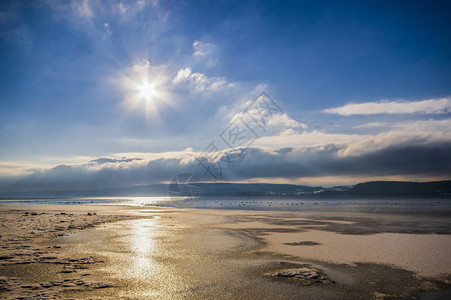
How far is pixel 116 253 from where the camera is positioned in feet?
41.8

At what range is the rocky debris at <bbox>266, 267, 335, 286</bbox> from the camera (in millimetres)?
8984

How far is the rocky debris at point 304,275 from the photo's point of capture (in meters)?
8.98

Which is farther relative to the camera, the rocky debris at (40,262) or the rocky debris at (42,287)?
the rocky debris at (40,262)

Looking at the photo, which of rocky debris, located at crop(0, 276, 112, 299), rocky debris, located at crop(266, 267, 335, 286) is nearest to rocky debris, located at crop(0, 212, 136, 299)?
rocky debris, located at crop(0, 276, 112, 299)

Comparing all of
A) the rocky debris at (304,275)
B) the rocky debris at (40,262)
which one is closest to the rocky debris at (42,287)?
the rocky debris at (40,262)

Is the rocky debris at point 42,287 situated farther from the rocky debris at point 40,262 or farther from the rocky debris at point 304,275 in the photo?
the rocky debris at point 304,275

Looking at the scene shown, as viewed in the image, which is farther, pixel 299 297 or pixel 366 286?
pixel 366 286

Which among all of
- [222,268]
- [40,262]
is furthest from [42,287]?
[222,268]

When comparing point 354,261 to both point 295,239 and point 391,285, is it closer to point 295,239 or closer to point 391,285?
point 391,285

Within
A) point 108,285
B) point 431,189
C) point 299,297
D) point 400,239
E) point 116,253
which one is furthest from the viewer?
point 431,189

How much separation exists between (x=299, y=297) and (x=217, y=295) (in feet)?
7.72

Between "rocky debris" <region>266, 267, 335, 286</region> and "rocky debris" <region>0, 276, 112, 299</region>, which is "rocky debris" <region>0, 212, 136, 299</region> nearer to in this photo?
"rocky debris" <region>0, 276, 112, 299</region>

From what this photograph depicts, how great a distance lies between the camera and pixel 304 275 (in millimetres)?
9539

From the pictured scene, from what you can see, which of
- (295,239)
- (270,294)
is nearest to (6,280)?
(270,294)
